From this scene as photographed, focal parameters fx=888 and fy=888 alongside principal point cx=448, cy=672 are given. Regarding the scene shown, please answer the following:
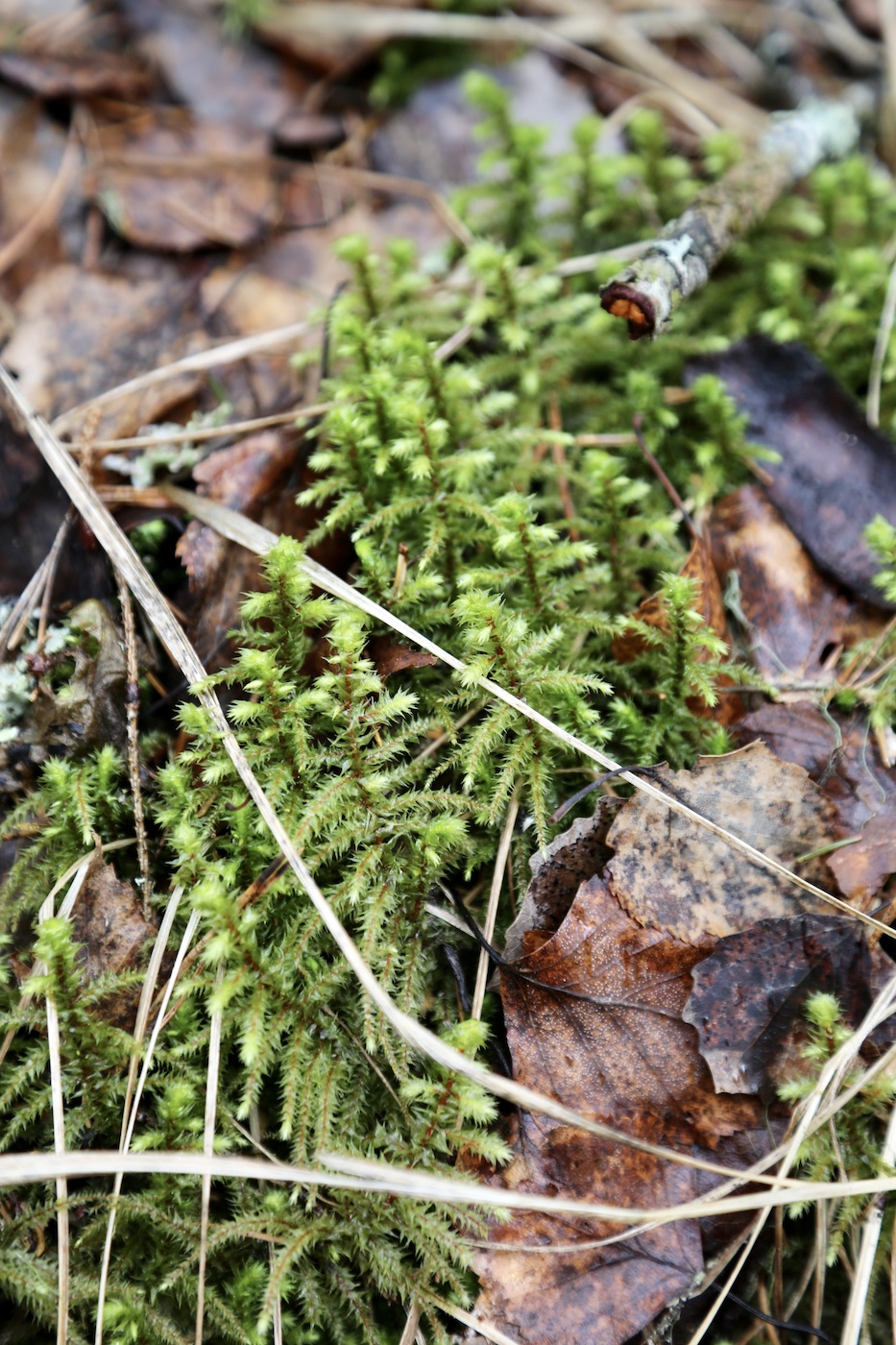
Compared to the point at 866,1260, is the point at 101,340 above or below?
above

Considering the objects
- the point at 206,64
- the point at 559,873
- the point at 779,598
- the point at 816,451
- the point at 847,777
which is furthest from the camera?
the point at 206,64

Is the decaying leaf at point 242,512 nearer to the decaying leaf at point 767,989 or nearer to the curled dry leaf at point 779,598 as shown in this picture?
the curled dry leaf at point 779,598

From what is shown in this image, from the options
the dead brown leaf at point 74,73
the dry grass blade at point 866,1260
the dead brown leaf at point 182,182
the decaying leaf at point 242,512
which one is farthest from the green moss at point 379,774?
the dead brown leaf at point 74,73

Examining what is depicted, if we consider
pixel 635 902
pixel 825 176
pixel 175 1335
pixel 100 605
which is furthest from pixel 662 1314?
pixel 825 176

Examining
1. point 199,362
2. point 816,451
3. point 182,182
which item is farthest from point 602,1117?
point 182,182

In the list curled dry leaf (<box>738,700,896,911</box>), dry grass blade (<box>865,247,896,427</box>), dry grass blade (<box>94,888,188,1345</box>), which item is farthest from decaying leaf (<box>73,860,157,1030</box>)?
dry grass blade (<box>865,247,896,427</box>)

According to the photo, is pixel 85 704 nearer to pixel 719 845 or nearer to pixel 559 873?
pixel 559 873

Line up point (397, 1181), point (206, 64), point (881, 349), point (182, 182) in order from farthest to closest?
point (206, 64), point (182, 182), point (881, 349), point (397, 1181)
